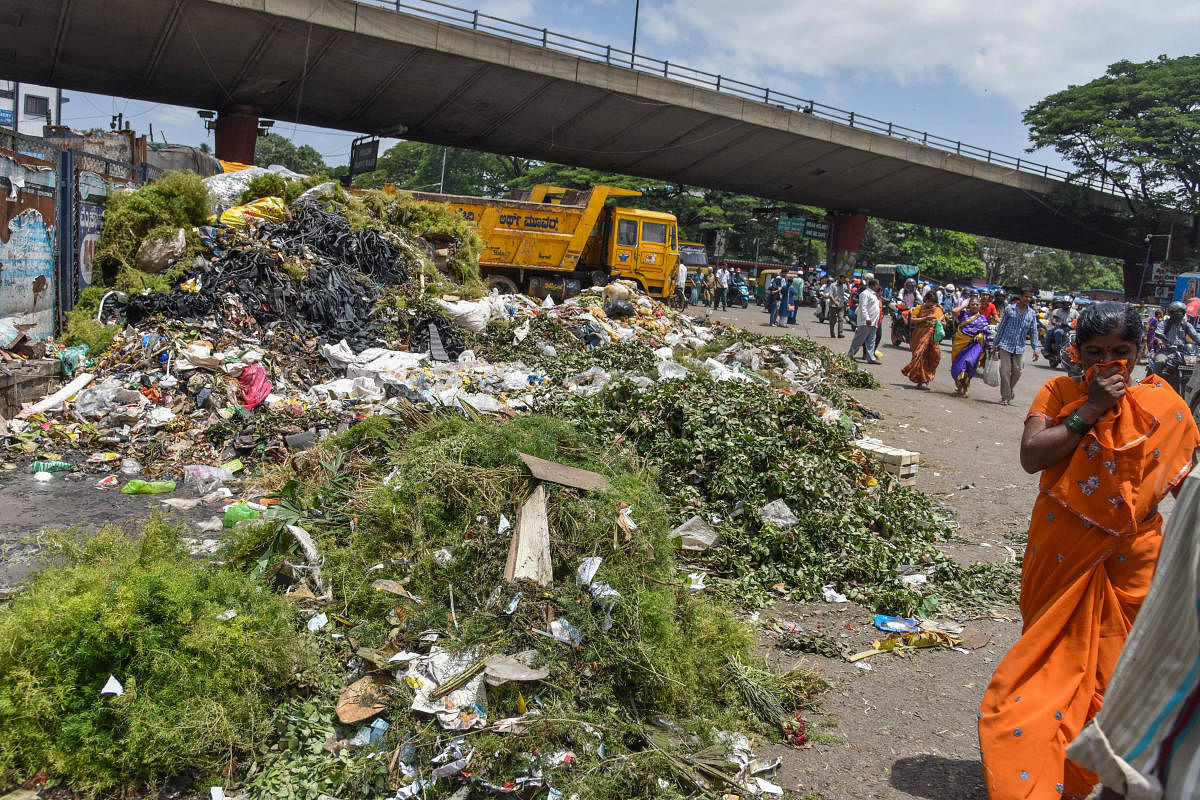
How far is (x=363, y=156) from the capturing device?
26078 mm

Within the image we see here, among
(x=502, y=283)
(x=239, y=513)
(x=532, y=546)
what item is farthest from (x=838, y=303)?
(x=532, y=546)

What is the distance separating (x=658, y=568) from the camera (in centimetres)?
370

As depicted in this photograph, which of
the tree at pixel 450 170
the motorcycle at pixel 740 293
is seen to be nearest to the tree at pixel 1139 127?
the motorcycle at pixel 740 293

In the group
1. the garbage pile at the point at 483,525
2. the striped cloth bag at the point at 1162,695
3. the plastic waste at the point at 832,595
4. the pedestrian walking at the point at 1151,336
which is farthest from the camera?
the pedestrian walking at the point at 1151,336

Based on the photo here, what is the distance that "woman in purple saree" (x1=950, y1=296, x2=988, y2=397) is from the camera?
12500 millimetres

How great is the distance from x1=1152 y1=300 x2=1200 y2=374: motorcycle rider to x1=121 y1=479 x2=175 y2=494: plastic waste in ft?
42.3

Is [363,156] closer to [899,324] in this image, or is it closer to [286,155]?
[899,324]

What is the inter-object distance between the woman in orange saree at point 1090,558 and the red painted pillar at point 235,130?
26.1 metres

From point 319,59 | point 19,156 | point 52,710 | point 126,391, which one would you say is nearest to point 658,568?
point 52,710

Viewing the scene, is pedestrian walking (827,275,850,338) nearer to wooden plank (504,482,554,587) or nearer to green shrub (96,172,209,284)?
green shrub (96,172,209,284)

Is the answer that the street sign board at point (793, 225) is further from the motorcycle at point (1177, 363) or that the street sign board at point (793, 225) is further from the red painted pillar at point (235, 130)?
the motorcycle at point (1177, 363)

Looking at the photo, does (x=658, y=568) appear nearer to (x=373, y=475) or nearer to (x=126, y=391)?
(x=373, y=475)

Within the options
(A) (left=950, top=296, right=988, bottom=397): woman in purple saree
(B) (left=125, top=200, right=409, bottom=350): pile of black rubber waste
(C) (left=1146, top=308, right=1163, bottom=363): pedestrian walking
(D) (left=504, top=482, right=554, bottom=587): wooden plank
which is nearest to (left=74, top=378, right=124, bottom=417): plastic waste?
(B) (left=125, top=200, right=409, bottom=350): pile of black rubber waste

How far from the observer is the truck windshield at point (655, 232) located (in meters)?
19.3
